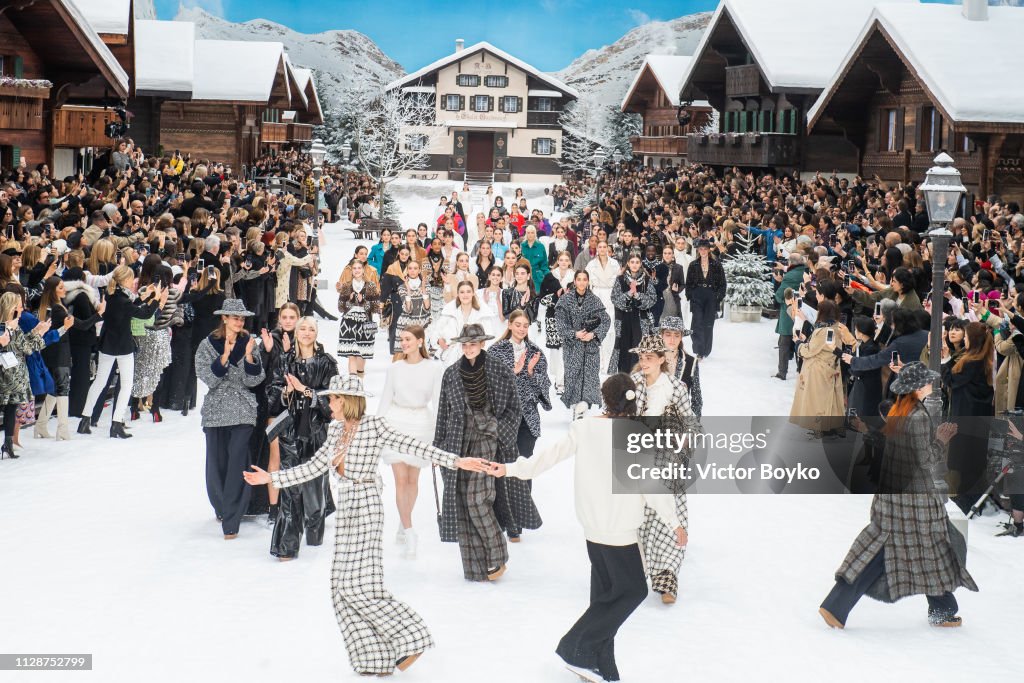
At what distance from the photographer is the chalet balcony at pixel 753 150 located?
123 feet

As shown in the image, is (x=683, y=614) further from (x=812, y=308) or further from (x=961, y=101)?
(x=961, y=101)

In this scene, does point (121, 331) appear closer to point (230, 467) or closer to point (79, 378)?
point (79, 378)

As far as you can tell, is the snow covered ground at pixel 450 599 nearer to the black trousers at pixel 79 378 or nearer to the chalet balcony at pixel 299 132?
the black trousers at pixel 79 378

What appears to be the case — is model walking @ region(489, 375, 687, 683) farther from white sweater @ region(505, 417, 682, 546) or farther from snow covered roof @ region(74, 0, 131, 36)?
snow covered roof @ region(74, 0, 131, 36)

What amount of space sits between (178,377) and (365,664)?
327 inches

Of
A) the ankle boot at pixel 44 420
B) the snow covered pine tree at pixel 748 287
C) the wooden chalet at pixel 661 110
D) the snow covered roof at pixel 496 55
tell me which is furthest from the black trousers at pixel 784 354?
the snow covered roof at pixel 496 55

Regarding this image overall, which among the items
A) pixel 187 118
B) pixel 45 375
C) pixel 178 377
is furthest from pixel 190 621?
pixel 187 118

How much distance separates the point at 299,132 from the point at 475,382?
5538cm

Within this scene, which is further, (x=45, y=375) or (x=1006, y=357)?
(x=45, y=375)

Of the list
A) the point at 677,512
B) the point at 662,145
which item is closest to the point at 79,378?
the point at 677,512

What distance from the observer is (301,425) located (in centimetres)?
997

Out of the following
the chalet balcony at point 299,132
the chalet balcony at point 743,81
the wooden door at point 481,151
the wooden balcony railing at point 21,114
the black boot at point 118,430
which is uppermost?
the wooden door at point 481,151

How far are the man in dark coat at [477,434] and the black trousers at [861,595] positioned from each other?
2.33 metres

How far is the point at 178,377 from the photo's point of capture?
15.1 m
